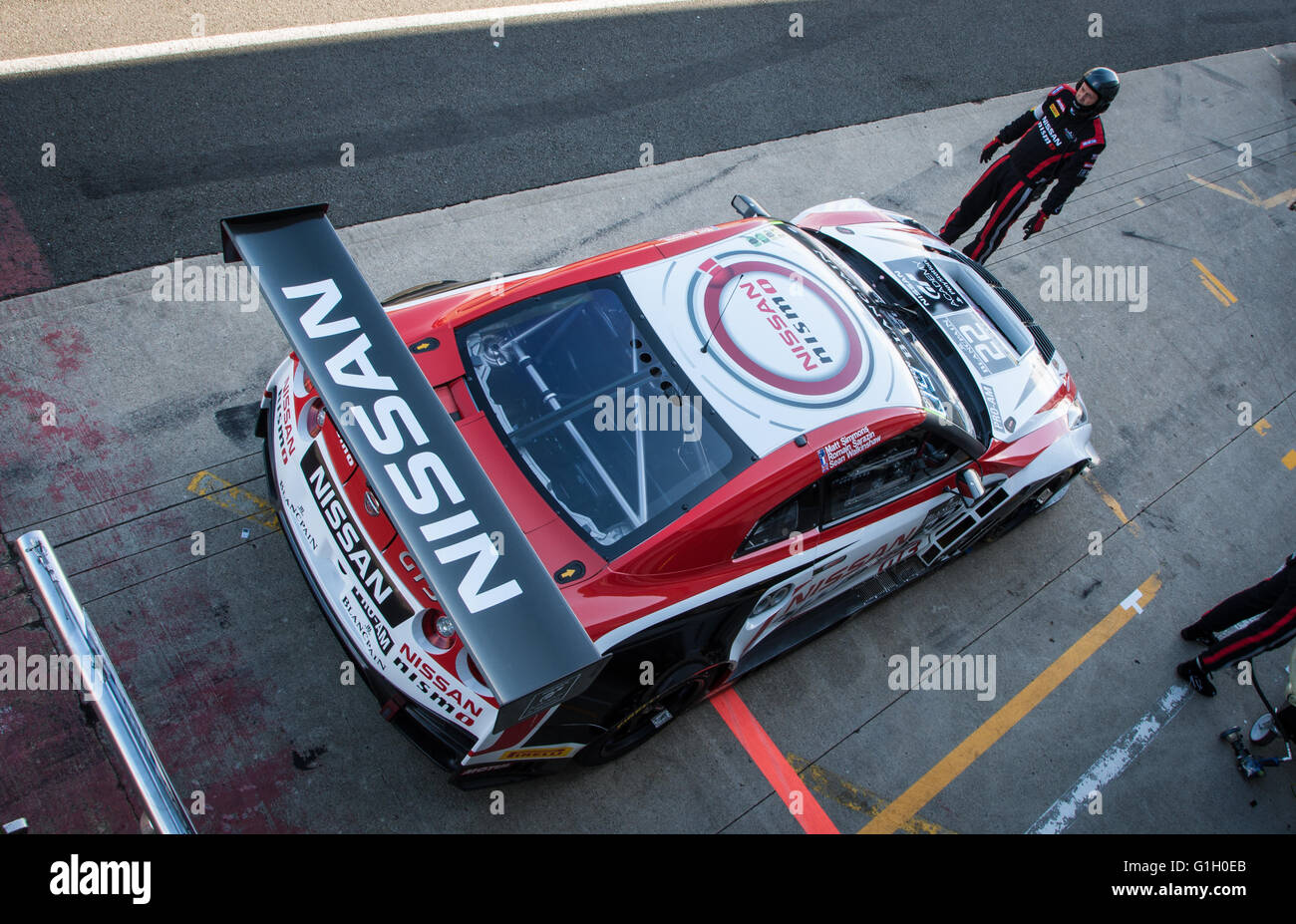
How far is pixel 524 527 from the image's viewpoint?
138 inches

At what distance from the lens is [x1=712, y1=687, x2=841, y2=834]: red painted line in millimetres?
4454

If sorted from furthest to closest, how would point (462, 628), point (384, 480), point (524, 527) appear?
point (524, 527)
point (384, 480)
point (462, 628)

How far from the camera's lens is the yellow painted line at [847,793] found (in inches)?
179

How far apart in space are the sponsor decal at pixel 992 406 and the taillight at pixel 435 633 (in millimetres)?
2893

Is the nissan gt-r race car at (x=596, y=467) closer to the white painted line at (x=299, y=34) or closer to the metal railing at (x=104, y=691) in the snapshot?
the metal railing at (x=104, y=691)

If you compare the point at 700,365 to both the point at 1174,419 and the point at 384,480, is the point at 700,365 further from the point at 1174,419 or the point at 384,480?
the point at 1174,419

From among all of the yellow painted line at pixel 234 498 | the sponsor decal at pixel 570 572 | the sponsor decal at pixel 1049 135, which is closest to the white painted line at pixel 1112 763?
the sponsor decal at pixel 570 572

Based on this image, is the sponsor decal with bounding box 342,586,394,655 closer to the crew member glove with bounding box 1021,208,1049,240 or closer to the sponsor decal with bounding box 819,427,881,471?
the sponsor decal with bounding box 819,427,881,471

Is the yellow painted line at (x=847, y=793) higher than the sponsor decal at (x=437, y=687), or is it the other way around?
the sponsor decal at (x=437, y=687)

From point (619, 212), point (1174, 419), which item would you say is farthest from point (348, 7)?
point (1174, 419)

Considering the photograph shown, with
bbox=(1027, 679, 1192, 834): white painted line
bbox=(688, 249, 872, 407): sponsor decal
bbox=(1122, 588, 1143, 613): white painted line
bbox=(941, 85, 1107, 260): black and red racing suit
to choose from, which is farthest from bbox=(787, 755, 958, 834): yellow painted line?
bbox=(941, 85, 1107, 260): black and red racing suit

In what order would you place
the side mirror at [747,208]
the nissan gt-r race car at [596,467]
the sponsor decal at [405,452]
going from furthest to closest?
the side mirror at [747,208] < the nissan gt-r race car at [596,467] < the sponsor decal at [405,452]

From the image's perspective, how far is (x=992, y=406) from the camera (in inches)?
189

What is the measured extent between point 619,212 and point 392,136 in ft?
5.48
